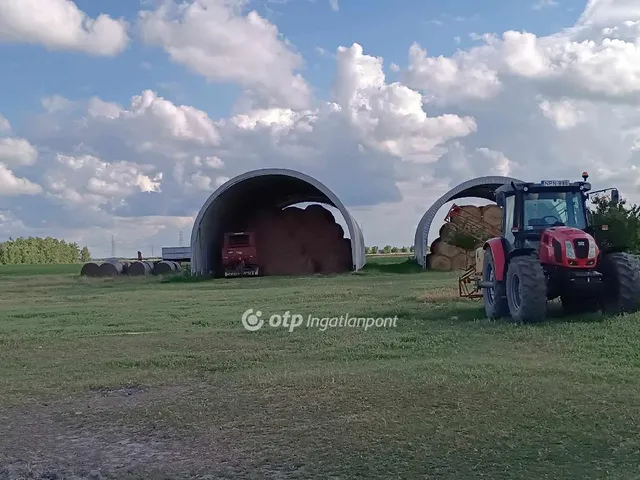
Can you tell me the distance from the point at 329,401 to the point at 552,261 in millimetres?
5725

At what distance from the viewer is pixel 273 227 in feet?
114

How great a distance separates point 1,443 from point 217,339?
5521 millimetres

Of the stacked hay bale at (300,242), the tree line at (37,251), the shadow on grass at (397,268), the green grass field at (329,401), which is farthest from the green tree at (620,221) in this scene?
the tree line at (37,251)

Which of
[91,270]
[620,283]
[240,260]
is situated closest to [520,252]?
[620,283]

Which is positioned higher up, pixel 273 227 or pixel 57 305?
pixel 273 227

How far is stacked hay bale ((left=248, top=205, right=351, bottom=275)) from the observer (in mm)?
33625

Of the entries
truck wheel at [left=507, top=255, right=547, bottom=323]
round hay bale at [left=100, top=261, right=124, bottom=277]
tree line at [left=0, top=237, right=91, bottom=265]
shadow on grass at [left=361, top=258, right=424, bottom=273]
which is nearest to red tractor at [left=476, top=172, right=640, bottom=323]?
truck wheel at [left=507, top=255, right=547, bottom=323]

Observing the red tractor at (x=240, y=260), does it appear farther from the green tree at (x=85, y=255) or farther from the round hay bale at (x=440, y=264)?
the green tree at (x=85, y=255)

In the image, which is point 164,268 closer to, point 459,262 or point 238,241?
point 238,241

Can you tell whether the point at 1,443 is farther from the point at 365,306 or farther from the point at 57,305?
the point at 57,305

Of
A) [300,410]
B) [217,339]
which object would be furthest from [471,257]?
[300,410]

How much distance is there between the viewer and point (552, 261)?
1146 cm

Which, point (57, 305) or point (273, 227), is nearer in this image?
point (57, 305)

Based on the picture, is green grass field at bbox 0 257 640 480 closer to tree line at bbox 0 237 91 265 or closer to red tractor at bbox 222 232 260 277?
red tractor at bbox 222 232 260 277
